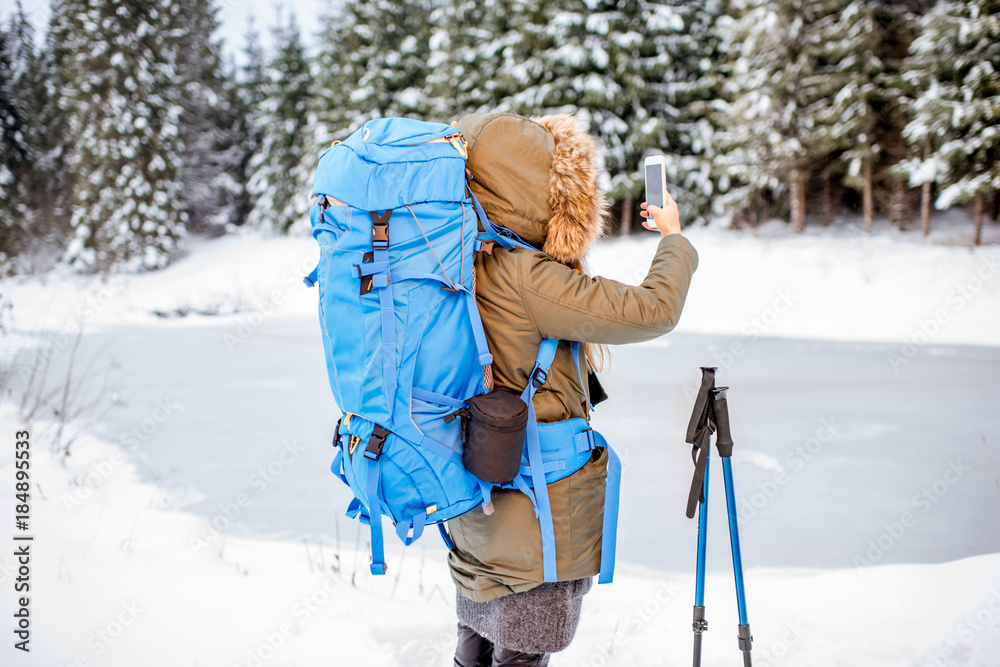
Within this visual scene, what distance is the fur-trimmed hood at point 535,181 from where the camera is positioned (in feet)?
4.74

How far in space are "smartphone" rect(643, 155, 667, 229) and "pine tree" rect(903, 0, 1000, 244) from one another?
1300 cm

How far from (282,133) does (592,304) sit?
87.4 feet

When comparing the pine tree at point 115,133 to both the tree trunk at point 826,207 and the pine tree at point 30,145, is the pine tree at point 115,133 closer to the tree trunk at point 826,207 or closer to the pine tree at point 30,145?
the pine tree at point 30,145

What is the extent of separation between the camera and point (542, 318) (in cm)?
138

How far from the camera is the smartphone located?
63.9 inches

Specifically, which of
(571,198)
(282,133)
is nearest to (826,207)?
(571,198)

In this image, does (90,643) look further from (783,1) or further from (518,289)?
(783,1)

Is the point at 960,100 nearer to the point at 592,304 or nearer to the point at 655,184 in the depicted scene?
the point at 655,184

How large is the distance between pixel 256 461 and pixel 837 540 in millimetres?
4583

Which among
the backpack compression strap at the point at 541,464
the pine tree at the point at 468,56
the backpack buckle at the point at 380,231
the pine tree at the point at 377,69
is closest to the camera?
the backpack buckle at the point at 380,231

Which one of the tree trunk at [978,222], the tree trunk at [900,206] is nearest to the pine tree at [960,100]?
the tree trunk at [978,222]

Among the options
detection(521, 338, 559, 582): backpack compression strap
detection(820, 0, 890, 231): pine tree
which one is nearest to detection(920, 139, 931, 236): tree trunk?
detection(820, 0, 890, 231): pine tree

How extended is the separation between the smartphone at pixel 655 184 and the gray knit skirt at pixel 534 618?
1.02 metres

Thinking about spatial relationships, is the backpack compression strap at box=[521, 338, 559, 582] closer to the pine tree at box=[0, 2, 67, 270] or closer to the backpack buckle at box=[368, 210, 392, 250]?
the backpack buckle at box=[368, 210, 392, 250]
